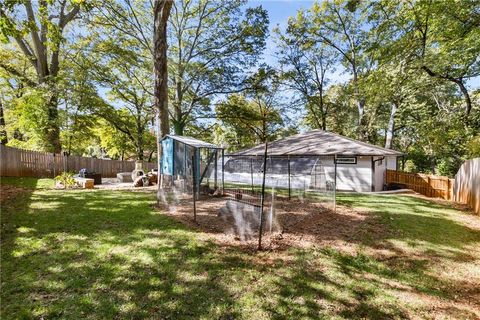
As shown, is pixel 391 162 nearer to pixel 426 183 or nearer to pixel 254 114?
pixel 426 183

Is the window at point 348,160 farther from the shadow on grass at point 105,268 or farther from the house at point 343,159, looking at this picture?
the shadow on grass at point 105,268

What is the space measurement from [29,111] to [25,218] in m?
13.5

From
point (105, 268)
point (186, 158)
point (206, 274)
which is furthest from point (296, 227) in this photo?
point (186, 158)

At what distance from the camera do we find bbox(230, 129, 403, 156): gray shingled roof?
1495cm

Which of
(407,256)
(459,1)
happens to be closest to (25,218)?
(407,256)

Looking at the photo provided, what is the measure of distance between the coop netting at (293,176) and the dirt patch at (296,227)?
1.14 m

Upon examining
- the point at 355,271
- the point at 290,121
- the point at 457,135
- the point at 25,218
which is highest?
the point at 290,121

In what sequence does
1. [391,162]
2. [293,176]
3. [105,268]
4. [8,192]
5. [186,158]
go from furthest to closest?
[391,162] → [293,176] → [186,158] → [8,192] → [105,268]

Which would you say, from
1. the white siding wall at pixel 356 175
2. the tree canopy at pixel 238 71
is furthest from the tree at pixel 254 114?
the white siding wall at pixel 356 175

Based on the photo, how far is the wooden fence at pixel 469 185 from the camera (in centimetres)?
917

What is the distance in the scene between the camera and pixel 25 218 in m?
6.05

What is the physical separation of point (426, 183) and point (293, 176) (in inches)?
358

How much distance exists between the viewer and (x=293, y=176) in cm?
1162

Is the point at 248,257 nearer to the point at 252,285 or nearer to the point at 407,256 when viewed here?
the point at 252,285
